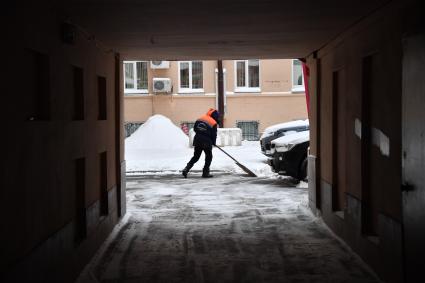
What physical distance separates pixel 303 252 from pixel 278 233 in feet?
3.66

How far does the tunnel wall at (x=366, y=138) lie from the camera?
515 centimetres

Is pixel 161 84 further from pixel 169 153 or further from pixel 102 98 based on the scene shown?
pixel 102 98

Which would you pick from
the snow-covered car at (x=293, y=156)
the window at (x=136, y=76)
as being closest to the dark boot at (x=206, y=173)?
the snow-covered car at (x=293, y=156)

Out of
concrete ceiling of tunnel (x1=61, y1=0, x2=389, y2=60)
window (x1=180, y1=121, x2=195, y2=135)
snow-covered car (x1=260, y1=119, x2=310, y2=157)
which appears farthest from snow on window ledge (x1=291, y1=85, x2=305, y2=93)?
concrete ceiling of tunnel (x1=61, y1=0, x2=389, y2=60)

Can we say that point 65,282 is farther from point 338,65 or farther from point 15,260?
point 338,65

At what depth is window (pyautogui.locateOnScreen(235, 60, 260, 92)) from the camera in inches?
1054

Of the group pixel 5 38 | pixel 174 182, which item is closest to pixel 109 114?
pixel 5 38

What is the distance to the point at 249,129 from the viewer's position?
26.8 m

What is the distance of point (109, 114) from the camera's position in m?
8.32

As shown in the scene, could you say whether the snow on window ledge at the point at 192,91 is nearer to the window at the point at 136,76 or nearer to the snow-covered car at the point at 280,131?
the window at the point at 136,76

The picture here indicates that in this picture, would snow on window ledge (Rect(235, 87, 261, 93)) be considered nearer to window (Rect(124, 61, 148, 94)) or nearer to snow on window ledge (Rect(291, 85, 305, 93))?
snow on window ledge (Rect(291, 85, 305, 93))

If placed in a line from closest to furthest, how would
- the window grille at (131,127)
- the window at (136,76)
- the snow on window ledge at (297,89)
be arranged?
the snow on window ledge at (297,89) → the window grille at (131,127) → the window at (136,76)

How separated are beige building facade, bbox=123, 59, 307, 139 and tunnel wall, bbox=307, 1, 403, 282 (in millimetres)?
17743

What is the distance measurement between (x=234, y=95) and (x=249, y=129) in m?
1.79
